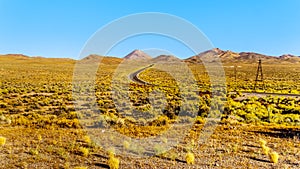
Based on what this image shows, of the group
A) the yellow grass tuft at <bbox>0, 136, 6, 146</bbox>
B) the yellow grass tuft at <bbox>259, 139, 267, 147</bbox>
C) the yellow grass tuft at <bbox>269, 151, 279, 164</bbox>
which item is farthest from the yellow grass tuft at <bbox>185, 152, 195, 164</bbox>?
the yellow grass tuft at <bbox>0, 136, 6, 146</bbox>

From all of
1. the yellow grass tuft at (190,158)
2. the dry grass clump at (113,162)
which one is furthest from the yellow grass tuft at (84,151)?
the yellow grass tuft at (190,158)

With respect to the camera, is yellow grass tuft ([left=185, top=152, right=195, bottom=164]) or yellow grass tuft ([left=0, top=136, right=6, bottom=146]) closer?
yellow grass tuft ([left=185, top=152, right=195, bottom=164])

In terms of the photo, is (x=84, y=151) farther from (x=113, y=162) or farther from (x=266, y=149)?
(x=266, y=149)

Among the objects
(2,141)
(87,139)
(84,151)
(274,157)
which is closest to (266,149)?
(274,157)

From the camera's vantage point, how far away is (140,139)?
12539mm

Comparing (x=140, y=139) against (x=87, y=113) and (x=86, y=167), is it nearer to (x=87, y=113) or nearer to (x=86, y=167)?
(x=86, y=167)

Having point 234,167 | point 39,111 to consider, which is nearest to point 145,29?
point 234,167

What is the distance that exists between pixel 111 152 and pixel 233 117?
9.95 metres

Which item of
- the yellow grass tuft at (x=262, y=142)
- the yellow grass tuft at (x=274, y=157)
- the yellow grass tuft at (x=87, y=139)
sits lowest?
the yellow grass tuft at (x=87, y=139)

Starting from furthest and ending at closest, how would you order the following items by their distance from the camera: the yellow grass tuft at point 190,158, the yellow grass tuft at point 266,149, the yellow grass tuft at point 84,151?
the yellow grass tuft at point 266,149, the yellow grass tuft at point 84,151, the yellow grass tuft at point 190,158

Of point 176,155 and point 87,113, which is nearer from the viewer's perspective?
point 176,155

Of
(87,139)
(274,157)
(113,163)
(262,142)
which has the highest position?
(262,142)

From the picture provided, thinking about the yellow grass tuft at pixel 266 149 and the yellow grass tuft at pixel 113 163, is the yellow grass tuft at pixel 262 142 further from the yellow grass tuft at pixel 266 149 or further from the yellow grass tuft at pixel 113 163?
the yellow grass tuft at pixel 113 163

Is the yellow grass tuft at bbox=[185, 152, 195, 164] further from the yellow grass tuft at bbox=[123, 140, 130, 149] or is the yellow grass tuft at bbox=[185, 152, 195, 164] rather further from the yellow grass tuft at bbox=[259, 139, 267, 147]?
the yellow grass tuft at bbox=[259, 139, 267, 147]
